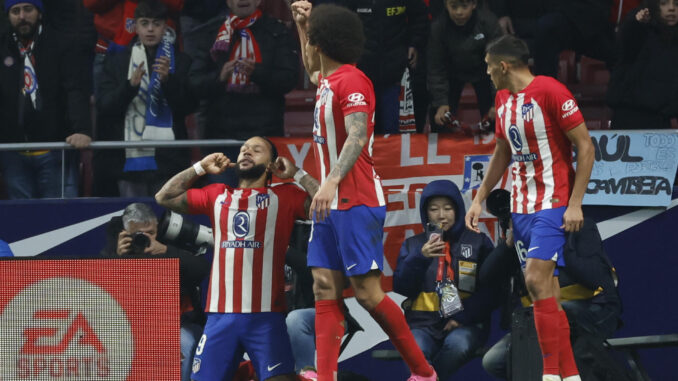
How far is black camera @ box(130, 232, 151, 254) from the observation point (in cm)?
776

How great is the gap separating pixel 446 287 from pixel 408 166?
141 cm

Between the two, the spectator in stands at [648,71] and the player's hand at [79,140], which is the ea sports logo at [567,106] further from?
the player's hand at [79,140]

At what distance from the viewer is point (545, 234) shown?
6.84 metres

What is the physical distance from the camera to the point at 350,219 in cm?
653

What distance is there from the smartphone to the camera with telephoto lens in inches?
57.0

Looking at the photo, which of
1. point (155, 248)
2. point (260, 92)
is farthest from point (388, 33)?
point (155, 248)

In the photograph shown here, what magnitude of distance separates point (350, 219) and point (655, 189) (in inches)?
117

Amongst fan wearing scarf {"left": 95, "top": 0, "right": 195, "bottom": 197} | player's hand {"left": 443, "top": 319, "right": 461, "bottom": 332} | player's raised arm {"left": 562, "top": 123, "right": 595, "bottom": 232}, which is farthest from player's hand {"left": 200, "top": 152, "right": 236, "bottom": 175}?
player's raised arm {"left": 562, "top": 123, "right": 595, "bottom": 232}

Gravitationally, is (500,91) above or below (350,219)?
above

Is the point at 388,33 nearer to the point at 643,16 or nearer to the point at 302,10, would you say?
the point at 643,16

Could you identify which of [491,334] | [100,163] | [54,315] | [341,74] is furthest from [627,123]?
[54,315]

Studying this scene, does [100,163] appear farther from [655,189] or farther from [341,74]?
[655,189]

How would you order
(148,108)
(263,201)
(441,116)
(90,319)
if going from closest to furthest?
(90,319) < (263,201) < (441,116) < (148,108)

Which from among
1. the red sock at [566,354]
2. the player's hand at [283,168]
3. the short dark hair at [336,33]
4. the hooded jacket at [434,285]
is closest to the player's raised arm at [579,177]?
the red sock at [566,354]
